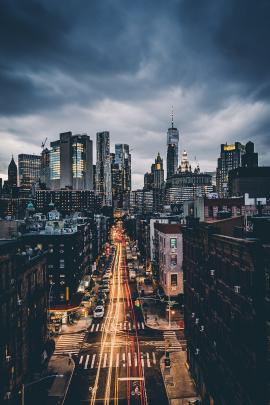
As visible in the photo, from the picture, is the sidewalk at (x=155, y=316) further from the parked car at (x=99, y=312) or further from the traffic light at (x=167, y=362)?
the traffic light at (x=167, y=362)

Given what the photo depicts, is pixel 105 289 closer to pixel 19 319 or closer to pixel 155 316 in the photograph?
pixel 155 316

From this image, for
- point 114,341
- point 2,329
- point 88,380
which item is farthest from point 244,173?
point 2,329

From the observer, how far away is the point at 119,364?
5200 centimetres

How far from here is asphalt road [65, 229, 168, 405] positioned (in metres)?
43.3

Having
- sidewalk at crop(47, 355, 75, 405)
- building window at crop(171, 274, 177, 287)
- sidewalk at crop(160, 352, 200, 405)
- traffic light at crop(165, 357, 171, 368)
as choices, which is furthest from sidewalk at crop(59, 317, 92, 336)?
traffic light at crop(165, 357, 171, 368)

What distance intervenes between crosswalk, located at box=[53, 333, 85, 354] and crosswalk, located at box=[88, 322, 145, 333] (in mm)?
3497

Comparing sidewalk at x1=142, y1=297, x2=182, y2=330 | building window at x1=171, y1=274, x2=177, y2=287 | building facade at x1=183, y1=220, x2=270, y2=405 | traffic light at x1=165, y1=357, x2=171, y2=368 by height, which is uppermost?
building facade at x1=183, y1=220, x2=270, y2=405

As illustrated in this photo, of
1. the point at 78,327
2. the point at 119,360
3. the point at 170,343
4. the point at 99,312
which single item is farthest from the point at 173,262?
the point at 119,360

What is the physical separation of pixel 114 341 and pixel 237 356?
3431 centimetres

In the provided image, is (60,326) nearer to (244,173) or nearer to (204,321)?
(204,321)

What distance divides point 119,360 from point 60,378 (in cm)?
935

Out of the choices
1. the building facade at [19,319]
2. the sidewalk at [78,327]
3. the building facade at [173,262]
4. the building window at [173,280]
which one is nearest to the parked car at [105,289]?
the building facade at [173,262]

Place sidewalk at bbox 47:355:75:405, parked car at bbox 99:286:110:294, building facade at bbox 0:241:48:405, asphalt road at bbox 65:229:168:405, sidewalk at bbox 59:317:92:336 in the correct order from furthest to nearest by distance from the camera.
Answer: parked car at bbox 99:286:110:294
sidewalk at bbox 59:317:92:336
asphalt road at bbox 65:229:168:405
sidewalk at bbox 47:355:75:405
building facade at bbox 0:241:48:405

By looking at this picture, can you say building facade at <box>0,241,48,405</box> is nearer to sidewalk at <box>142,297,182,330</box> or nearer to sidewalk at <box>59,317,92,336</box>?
sidewalk at <box>59,317,92,336</box>
